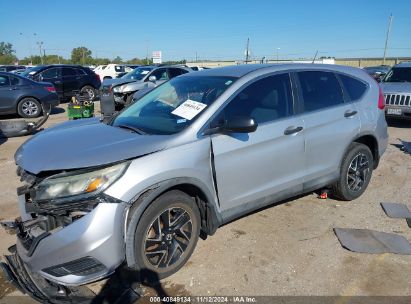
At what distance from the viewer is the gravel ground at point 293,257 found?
3.17m

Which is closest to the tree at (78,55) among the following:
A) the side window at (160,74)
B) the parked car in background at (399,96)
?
the side window at (160,74)

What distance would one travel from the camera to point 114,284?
3.18 meters

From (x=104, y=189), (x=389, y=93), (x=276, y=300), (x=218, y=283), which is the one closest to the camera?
(x=104, y=189)

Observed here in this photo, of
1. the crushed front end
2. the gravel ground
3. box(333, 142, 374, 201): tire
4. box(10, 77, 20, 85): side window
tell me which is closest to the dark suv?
box(10, 77, 20, 85): side window

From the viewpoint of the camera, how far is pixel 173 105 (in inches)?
149

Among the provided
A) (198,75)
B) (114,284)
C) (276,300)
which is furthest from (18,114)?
(276,300)

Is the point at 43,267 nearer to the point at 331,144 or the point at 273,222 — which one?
the point at 273,222

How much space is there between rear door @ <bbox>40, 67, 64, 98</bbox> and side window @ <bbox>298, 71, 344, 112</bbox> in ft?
46.5

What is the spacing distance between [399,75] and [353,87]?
23.3 feet

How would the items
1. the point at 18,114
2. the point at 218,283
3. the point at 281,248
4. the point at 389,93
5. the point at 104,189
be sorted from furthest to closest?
the point at 18,114, the point at 389,93, the point at 281,248, the point at 218,283, the point at 104,189

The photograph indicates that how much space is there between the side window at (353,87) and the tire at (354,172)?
612 millimetres

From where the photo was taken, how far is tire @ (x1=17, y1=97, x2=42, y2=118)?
11719mm

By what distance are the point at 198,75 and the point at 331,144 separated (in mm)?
1751

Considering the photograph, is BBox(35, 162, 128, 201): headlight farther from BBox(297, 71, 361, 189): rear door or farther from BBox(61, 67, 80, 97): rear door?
BBox(61, 67, 80, 97): rear door
